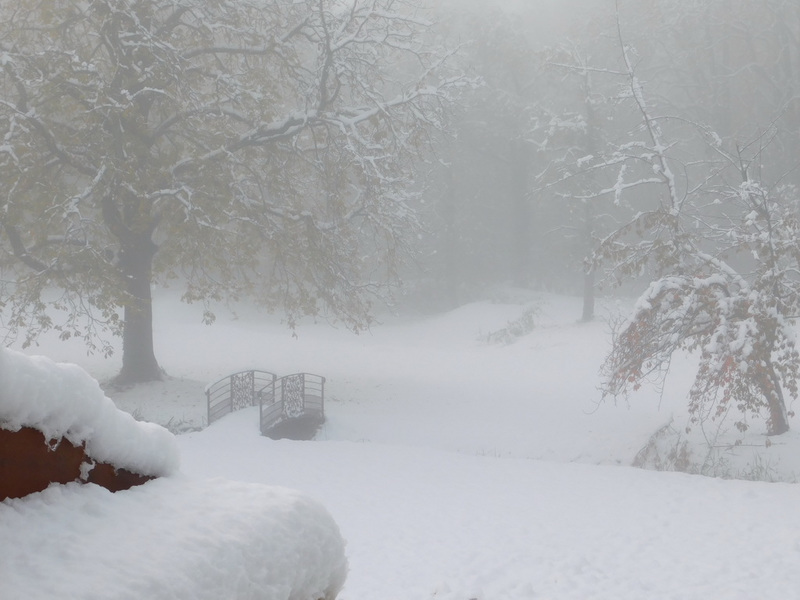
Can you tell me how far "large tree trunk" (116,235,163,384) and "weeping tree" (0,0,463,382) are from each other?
0.04 meters

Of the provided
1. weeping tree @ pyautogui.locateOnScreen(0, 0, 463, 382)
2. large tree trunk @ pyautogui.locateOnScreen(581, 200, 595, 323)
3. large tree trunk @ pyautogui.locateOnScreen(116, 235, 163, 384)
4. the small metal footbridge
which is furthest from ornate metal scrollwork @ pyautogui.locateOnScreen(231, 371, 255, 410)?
large tree trunk @ pyautogui.locateOnScreen(581, 200, 595, 323)

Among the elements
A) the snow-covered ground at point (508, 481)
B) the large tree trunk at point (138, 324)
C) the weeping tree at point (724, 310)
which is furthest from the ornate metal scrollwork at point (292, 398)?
the weeping tree at point (724, 310)

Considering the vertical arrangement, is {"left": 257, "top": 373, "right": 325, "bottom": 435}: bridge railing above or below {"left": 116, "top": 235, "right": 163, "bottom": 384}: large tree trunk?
below

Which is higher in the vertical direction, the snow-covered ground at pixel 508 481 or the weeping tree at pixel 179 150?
the weeping tree at pixel 179 150

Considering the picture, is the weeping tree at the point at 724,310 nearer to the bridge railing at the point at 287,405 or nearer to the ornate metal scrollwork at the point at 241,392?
the bridge railing at the point at 287,405

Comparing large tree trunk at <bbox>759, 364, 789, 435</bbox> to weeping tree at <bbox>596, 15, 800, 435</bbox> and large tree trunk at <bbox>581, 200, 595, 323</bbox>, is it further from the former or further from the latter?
large tree trunk at <bbox>581, 200, 595, 323</bbox>

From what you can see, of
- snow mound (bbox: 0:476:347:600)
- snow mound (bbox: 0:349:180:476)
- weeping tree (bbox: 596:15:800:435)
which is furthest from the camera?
weeping tree (bbox: 596:15:800:435)

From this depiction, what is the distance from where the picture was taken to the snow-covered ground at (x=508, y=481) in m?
8.45

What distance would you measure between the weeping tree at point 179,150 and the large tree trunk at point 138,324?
0.12 ft

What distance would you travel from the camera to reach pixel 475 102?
42625 mm

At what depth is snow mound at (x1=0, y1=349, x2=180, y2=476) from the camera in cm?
209

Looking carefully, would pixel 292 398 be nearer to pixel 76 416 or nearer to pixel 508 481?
pixel 508 481

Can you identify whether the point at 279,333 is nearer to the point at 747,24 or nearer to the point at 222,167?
the point at 222,167

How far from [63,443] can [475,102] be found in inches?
1658
